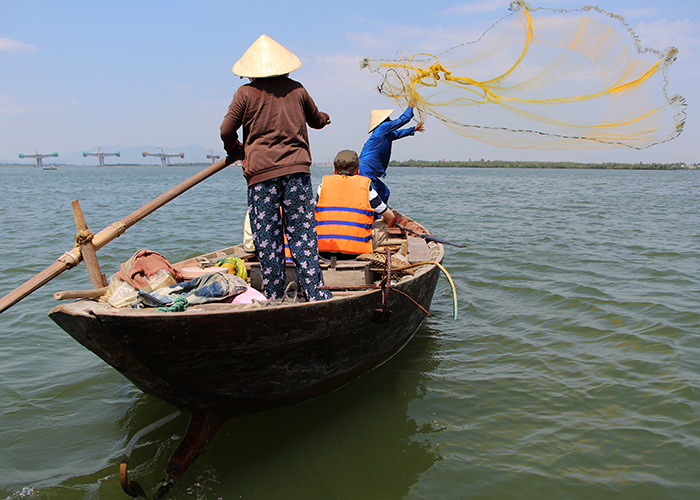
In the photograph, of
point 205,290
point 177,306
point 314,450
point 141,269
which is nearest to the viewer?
point 177,306

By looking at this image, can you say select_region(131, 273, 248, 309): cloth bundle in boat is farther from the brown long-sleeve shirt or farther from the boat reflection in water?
the boat reflection in water

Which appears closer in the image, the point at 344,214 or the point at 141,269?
the point at 141,269

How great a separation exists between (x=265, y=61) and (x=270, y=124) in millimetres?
450

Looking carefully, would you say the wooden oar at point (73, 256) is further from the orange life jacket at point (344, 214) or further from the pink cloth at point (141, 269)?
the orange life jacket at point (344, 214)

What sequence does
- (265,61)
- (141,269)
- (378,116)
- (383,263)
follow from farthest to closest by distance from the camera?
(378,116) → (383,263) → (141,269) → (265,61)

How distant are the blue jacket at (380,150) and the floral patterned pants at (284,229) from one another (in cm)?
286

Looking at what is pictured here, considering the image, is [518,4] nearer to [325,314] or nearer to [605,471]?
[325,314]

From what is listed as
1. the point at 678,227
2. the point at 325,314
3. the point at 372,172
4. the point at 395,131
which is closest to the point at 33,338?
the point at 325,314

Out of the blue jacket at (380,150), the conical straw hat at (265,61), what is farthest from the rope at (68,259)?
the blue jacket at (380,150)

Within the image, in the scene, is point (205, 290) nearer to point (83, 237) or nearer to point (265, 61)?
point (83, 237)

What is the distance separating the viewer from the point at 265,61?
3234 millimetres

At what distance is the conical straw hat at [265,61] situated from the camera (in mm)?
3215

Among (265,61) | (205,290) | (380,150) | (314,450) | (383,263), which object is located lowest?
(314,450)

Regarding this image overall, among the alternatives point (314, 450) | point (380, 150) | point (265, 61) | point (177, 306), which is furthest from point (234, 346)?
point (380, 150)
